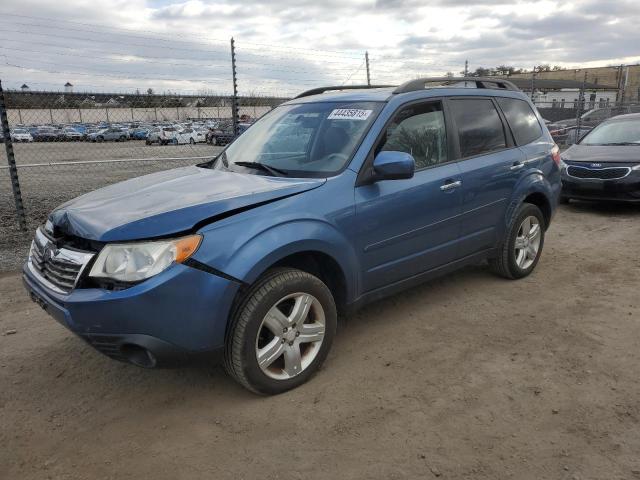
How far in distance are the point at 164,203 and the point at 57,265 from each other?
27.6 inches

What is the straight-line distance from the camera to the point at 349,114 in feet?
12.7

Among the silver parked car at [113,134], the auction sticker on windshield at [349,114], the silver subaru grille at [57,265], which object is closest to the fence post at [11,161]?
the silver subaru grille at [57,265]

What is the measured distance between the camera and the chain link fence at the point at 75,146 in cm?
709

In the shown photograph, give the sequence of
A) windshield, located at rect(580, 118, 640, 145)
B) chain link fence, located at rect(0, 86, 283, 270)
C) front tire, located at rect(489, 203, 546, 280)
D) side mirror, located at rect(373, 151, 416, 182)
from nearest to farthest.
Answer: side mirror, located at rect(373, 151, 416, 182)
front tire, located at rect(489, 203, 546, 280)
chain link fence, located at rect(0, 86, 283, 270)
windshield, located at rect(580, 118, 640, 145)

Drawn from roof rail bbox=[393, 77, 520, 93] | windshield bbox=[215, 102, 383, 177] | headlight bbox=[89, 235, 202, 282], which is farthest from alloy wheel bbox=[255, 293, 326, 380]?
roof rail bbox=[393, 77, 520, 93]

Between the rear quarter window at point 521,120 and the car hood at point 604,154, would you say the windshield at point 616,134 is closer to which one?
the car hood at point 604,154

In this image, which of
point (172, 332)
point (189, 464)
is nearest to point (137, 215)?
point (172, 332)

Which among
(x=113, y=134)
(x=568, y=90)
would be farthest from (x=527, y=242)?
(x=113, y=134)

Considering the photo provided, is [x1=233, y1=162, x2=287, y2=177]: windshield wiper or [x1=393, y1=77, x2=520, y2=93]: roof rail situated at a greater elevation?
[x1=393, y1=77, x2=520, y2=93]: roof rail

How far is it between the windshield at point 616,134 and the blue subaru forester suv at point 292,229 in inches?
194

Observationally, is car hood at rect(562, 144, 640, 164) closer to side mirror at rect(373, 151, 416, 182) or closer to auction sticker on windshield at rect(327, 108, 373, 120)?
auction sticker on windshield at rect(327, 108, 373, 120)

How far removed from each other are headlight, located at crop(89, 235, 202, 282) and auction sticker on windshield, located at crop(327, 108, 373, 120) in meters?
1.63

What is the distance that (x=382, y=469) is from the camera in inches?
99.9

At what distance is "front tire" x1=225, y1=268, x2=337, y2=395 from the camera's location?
9.64 feet
